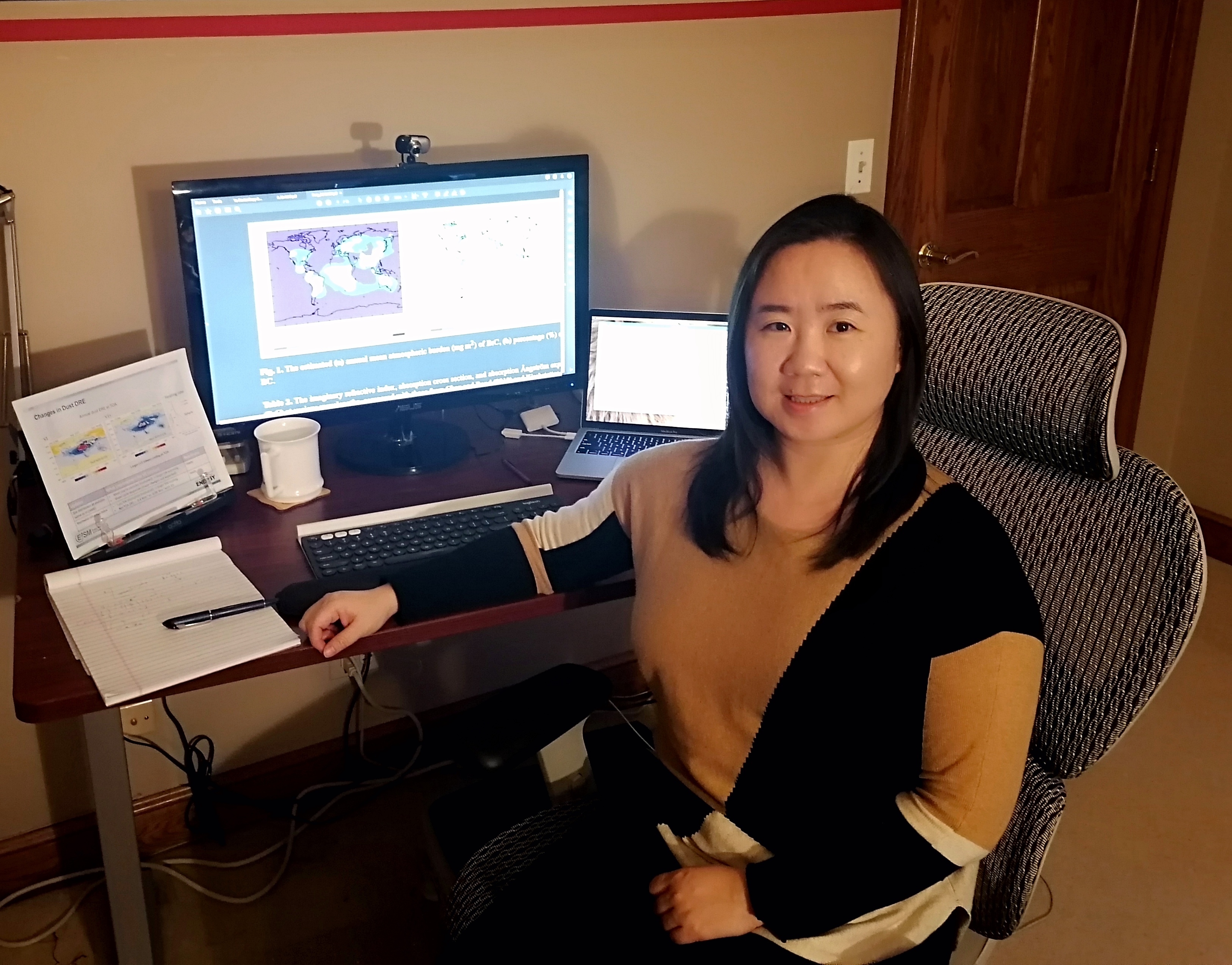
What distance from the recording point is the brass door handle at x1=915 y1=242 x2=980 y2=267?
7.97ft

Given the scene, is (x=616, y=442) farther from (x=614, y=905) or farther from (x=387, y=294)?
(x=614, y=905)

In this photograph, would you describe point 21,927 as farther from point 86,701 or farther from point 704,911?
point 704,911

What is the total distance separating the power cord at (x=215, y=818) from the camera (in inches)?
75.9

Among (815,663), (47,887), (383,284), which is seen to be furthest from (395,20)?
(47,887)

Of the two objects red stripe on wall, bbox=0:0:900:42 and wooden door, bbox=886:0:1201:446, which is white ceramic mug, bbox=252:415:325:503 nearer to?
red stripe on wall, bbox=0:0:900:42

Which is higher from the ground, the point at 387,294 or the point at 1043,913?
the point at 387,294

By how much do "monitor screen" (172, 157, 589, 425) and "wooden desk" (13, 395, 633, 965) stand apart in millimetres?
123

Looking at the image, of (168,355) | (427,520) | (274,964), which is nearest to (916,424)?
(427,520)

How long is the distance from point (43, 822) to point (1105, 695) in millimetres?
1727

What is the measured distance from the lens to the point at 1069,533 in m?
1.28

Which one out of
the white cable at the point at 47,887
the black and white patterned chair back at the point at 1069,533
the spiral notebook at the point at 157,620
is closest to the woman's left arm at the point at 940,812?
the black and white patterned chair back at the point at 1069,533

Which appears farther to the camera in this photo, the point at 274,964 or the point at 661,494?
the point at 274,964

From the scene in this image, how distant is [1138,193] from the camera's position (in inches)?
110

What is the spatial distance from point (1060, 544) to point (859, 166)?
1229mm
